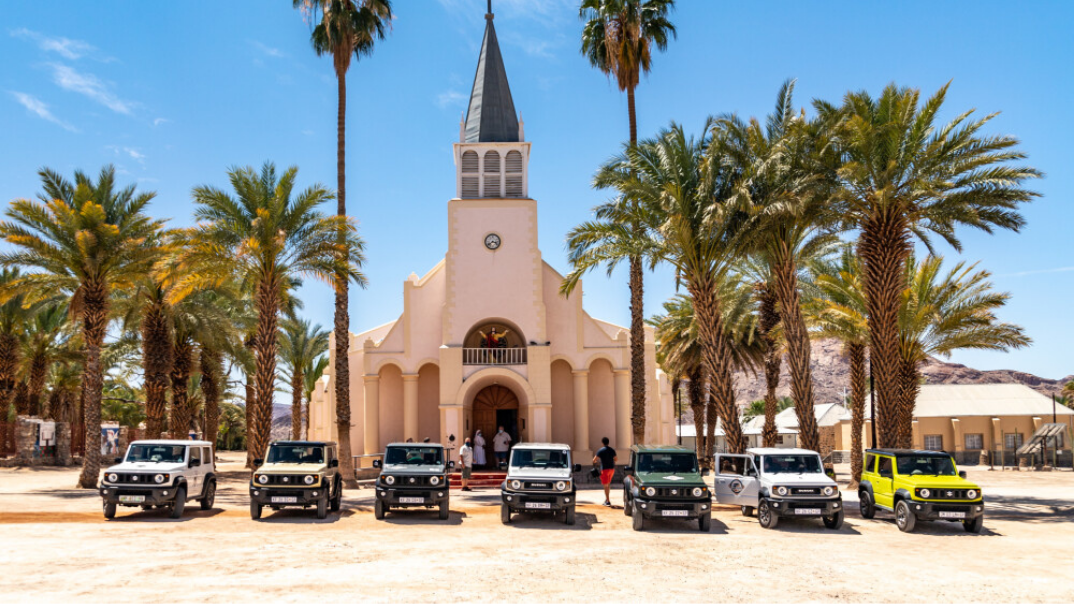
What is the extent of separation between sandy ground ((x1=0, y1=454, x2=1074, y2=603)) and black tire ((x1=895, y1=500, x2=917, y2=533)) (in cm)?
29

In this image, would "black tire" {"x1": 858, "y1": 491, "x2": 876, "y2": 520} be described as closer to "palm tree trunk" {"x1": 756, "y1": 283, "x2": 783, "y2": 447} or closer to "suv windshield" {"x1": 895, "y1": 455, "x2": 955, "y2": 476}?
"suv windshield" {"x1": 895, "y1": 455, "x2": 955, "y2": 476}

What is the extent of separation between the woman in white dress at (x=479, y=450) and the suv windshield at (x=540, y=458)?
11949 mm

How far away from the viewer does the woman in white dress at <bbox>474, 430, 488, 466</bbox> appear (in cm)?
3038

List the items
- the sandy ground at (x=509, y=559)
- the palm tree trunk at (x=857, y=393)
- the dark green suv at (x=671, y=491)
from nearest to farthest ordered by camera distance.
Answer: the sandy ground at (x=509, y=559), the dark green suv at (x=671, y=491), the palm tree trunk at (x=857, y=393)

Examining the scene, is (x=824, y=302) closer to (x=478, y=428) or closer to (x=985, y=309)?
(x=985, y=309)

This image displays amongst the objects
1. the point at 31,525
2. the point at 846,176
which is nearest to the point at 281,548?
the point at 31,525

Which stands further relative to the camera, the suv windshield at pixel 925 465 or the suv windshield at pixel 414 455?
the suv windshield at pixel 414 455

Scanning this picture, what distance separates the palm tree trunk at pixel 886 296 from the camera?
22172 mm

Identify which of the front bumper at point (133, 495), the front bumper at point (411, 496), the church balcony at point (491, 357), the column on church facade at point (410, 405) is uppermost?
the church balcony at point (491, 357)

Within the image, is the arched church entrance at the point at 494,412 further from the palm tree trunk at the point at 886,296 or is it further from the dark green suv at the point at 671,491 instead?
the dark green suv at the point at 671,491

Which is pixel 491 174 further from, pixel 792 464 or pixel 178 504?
pixel 178 504

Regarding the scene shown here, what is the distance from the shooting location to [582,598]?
10133mm

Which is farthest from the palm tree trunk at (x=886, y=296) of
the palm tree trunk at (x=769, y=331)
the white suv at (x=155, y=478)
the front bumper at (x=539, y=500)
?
the white suv at (x=155, y=478)

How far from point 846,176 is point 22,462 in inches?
1394
